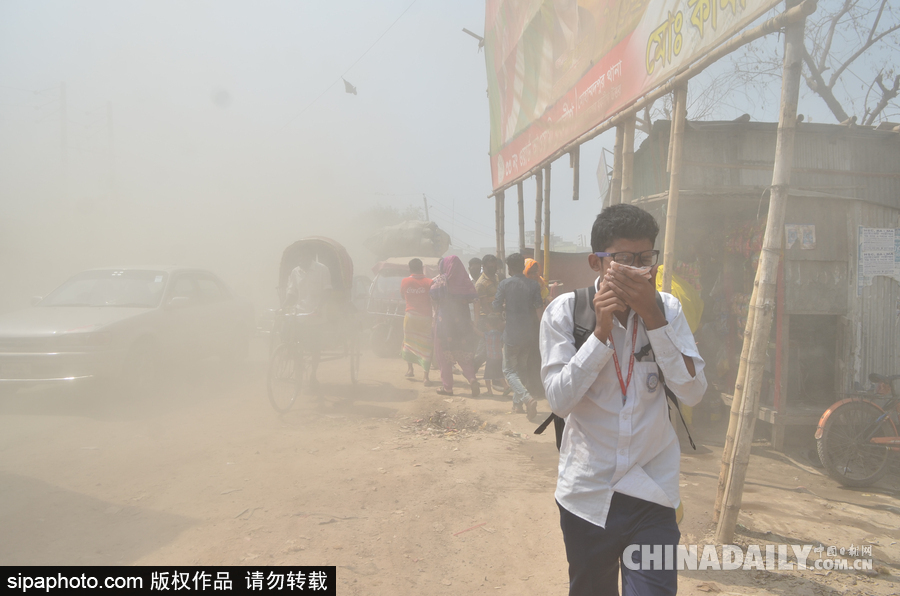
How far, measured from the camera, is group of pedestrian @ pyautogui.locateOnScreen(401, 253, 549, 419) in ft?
22.0

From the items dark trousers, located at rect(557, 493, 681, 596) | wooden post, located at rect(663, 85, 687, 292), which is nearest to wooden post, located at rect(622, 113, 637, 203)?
wooden post, located at rect(663, 85, 687, 292)

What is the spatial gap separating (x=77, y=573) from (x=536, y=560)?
277 centimetres

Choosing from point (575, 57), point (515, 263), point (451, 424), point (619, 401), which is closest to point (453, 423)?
point (451, 424)

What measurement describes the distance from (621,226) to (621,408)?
62 cm

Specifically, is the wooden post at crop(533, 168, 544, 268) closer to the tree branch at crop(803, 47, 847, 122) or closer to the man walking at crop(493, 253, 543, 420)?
the man walking at crop(493, 253, 543, 420)

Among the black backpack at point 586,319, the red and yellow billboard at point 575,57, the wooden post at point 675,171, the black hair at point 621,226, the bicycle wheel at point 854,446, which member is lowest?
the bicycle wheel at point 854,446

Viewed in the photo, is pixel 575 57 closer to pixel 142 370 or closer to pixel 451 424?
pixel 451 424

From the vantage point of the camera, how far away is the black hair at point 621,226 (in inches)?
70.8

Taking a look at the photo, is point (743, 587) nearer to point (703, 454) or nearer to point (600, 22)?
point (703, 454)

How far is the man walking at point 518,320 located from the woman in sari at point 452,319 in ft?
3.59

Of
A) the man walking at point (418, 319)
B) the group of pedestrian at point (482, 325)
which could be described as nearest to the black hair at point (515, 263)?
the group of pedestrian at point (482, 325)

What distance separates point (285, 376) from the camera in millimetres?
7012

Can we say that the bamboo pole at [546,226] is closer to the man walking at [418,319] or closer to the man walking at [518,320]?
the man walking at [518,320]

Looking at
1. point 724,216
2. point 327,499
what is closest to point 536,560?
point 327,499
